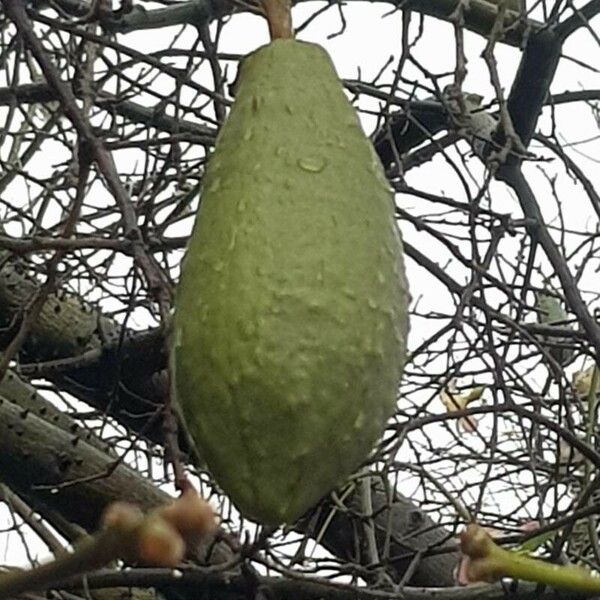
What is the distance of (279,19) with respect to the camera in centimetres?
76

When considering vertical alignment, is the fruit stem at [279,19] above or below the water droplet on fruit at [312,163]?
above

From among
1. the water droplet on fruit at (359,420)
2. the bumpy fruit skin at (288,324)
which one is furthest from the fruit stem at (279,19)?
the water droplet on fruit at (359,420)

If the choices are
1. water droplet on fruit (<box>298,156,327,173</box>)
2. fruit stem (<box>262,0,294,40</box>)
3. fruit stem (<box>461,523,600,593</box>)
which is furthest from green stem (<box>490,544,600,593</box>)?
fruit stem (<box>262,0,294,40</box>)

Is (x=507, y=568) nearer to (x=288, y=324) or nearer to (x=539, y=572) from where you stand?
(x=539, y=572)

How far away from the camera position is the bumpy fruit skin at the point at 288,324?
0.60 meters

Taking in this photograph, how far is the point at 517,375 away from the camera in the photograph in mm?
1664

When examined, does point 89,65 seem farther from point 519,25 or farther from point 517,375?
point 517,375

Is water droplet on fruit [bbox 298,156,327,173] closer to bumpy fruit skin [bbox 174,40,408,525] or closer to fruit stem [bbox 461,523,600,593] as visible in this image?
bumpy fruit skin [bbox 174,40,408,525]

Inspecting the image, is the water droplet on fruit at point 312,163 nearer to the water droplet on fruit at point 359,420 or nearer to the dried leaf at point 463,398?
the water droplet on fruit at point 359,420

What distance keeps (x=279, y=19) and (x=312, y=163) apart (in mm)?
129

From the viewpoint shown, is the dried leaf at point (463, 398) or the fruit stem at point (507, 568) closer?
the fruit stem at point (507, 568)

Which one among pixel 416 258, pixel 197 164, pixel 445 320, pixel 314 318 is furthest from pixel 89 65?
pixel 314 318

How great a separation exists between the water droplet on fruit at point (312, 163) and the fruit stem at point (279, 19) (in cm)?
12

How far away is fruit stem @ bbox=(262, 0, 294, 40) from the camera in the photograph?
753 millimetres
